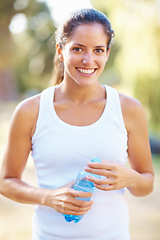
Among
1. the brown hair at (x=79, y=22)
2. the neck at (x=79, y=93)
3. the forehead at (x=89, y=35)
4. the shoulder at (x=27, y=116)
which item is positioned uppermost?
the brown hair at (x=79, y=22)

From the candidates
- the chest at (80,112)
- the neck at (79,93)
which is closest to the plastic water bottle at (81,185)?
the chest at (80,112)

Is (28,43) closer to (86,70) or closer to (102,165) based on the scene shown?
(86,70)

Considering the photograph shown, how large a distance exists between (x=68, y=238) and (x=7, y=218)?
3.13 metres

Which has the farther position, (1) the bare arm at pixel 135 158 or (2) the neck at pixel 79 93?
(2) the neck at pixel 79 93

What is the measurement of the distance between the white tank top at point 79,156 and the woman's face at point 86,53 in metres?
0.18

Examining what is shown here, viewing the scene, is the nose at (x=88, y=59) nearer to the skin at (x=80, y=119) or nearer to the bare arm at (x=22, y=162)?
the skin at (x=80, y=119)

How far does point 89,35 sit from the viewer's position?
146 centimetres

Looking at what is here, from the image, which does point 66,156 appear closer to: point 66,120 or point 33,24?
point 66,120

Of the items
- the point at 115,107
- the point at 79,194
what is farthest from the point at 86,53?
the point at 79,194

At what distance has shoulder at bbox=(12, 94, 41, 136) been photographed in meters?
1.48

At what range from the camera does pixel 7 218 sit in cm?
435

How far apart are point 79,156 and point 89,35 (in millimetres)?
554

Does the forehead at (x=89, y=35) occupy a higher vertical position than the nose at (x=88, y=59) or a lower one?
higher

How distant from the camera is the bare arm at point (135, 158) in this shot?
4.51 ft
